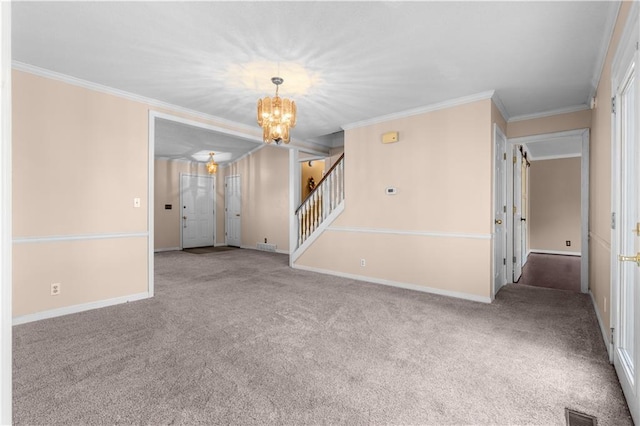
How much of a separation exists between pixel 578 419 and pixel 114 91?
5.00 meters

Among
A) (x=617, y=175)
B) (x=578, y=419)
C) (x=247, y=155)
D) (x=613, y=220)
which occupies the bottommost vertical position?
(x=578, y=419)

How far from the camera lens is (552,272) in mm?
5777

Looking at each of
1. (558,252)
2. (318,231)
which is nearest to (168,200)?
(318,231)

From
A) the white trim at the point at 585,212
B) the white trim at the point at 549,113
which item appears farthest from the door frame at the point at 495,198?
the white trim at the point at 585,212

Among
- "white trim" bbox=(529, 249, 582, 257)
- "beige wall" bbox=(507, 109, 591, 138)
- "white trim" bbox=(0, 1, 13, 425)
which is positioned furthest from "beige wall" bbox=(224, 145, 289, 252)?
"white trim" bbox=(0, 1, 13, 425)

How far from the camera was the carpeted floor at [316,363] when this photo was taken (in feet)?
5.82

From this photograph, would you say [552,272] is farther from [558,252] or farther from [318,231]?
[318,231]

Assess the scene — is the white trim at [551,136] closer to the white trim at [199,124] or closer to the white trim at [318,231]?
the white trim at [318,231]

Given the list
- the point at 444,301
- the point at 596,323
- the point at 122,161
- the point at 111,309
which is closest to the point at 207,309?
the point at 111,309

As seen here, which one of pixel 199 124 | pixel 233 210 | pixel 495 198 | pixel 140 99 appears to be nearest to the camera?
pixel 140 99

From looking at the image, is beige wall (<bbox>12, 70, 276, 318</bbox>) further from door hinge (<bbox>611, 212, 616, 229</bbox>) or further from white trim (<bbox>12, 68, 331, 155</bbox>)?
door hinge (<bbox>611, 212, 616, 229</bbox>)

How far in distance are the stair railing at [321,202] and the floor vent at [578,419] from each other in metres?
4.07

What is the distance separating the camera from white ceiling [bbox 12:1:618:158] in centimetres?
228

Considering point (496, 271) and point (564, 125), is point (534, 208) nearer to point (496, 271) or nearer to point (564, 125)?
point (564, 125)
